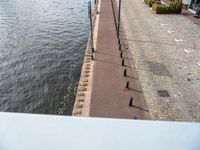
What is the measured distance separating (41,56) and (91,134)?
2118cm

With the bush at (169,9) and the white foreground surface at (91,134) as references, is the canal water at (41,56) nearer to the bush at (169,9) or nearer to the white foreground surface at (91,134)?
the bush at (169,9)

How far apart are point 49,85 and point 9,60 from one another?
6.58 meters

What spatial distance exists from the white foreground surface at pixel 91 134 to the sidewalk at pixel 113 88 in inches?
393

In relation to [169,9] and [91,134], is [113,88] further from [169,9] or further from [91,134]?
[169,9]

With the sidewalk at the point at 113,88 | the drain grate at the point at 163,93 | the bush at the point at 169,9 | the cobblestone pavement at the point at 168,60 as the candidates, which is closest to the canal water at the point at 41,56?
the sidewalk at the point at 113,88

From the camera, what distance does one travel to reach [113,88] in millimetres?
15148

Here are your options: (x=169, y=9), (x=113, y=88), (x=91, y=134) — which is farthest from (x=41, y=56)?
(x=91, y=134)

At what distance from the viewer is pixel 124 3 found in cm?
3944

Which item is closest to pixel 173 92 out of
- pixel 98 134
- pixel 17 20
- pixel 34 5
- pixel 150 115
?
pixel 150 115

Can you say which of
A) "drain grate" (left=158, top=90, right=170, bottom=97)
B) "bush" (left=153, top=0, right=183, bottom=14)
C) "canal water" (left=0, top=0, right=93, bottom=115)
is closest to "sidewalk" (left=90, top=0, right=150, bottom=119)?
"drain grate" (left=158, top=90, right=170, bottom=97)

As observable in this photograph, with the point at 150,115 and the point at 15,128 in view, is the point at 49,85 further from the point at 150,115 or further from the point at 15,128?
the point at 15,128

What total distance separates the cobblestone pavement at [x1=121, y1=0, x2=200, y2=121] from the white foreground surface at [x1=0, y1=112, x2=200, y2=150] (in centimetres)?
1035

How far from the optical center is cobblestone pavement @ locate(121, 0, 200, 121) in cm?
1362

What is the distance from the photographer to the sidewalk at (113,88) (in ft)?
43.0
